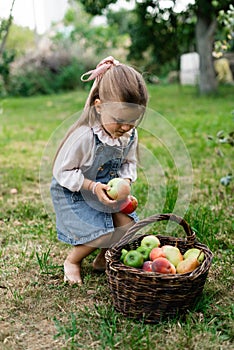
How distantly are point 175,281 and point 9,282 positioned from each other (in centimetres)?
98

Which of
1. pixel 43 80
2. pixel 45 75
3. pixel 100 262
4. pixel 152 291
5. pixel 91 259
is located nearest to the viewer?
pixel 152 291

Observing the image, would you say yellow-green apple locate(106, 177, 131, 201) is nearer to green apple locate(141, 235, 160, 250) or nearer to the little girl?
the little girl

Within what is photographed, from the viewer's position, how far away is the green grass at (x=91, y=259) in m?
2.18

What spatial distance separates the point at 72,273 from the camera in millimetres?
2779

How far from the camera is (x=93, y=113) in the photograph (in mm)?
A: 2791

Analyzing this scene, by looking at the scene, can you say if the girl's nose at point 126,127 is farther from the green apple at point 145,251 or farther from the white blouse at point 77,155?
the green apple at point 145,251

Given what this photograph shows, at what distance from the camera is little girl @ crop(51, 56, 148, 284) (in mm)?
2623

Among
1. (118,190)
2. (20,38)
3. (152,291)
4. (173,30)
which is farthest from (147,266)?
(20,38)

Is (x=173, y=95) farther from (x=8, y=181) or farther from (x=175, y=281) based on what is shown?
(x=175, y=281)

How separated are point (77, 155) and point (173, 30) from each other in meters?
9.61

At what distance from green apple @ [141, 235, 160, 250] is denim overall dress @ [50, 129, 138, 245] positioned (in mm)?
215

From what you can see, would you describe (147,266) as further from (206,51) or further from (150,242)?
(206,51)

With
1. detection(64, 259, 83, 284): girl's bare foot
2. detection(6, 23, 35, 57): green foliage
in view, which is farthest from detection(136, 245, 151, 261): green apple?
detection(6, 23, 35, 57): green foliage

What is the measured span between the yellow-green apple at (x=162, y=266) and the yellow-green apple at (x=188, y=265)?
0.06 metres
